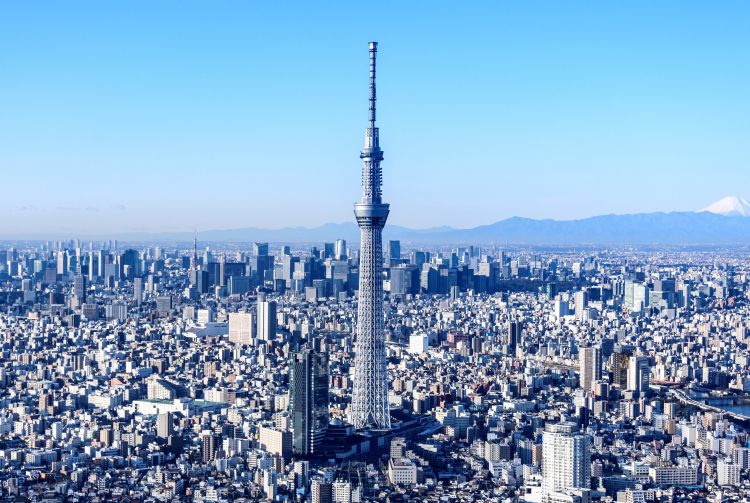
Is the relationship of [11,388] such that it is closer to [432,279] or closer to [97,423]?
[97,423]

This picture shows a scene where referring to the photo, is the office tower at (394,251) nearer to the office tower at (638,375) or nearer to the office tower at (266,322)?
the office tower at (266,322)

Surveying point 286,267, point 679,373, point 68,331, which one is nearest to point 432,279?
point 286,267

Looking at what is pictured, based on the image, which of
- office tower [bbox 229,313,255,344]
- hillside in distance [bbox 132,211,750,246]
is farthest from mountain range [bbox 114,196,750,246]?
office tower [bbox 229,313,255,344]

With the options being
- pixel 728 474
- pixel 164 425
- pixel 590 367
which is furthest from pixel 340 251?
pixel 728 474

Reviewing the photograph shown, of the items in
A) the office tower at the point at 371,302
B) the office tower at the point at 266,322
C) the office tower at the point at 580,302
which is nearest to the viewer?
the office tower at the point at 371,302

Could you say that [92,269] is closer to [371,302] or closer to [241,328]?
[241,328]

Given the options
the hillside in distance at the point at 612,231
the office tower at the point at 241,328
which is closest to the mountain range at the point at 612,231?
the hillside in distance at the point at 612,231
